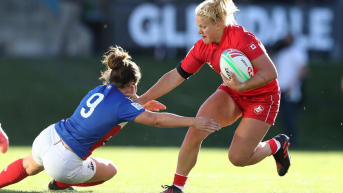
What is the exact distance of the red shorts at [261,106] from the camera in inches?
191

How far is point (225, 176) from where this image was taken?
20.6 ft

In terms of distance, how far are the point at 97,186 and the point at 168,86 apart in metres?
1.29

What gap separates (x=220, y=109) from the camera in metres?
4.93

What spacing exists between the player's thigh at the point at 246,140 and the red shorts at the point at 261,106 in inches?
2.5

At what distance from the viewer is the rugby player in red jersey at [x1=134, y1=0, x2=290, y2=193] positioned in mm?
4574

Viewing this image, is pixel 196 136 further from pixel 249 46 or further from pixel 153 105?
pixel 249 46

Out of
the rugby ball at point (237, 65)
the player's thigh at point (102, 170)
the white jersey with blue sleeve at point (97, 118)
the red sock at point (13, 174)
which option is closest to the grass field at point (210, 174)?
the red sock at point (13, 174)

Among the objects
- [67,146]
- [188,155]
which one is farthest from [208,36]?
[67,146]

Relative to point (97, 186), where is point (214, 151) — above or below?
below

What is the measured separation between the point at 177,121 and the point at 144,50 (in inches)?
380

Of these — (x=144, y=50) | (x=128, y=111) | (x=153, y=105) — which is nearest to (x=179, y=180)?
(x=153, y=105)

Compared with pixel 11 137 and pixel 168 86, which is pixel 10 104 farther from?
pixel 168 86

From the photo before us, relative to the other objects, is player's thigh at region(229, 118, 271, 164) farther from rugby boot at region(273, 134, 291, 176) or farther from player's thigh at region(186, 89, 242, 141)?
rugby boot at region(273, 134, 291, 176)

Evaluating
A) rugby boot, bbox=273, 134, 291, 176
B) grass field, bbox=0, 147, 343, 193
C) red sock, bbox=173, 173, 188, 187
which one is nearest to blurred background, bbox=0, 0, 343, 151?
grass field, bbox=0, 147, 343, 193
